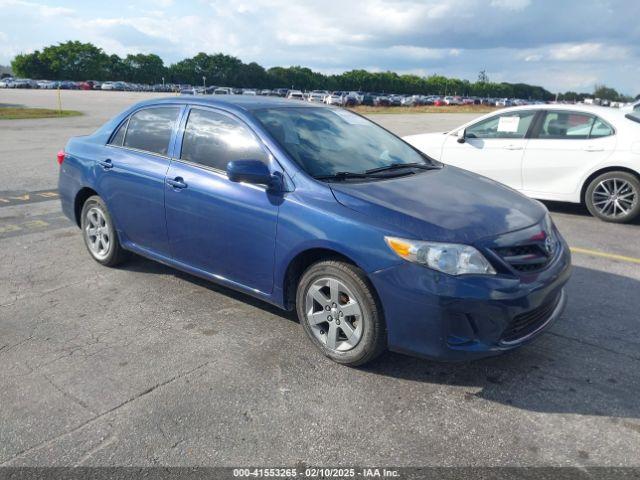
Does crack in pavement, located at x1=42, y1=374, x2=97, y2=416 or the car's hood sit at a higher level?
the car's hood

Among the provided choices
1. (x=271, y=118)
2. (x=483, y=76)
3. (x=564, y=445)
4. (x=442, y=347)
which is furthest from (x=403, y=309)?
(x=483, y=76)

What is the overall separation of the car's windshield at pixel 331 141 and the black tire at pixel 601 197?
389 centimetres

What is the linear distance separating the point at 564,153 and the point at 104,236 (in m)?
5.99

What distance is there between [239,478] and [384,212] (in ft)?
5.44

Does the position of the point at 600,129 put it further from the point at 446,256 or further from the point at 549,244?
the point at 446,256

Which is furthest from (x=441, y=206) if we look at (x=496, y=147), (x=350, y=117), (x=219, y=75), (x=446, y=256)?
(x=219, y=75)

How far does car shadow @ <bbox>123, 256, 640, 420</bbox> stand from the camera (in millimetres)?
3174

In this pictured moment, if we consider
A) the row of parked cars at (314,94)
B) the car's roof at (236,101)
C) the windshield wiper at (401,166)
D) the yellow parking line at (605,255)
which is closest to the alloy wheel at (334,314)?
the windshield wiper at (401,166)

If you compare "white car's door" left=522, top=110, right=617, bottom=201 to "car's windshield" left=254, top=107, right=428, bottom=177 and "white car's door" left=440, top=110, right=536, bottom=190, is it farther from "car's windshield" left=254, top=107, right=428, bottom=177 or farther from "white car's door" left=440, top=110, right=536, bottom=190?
"car's windshield" left=254, top=107, right=428, bottom=177

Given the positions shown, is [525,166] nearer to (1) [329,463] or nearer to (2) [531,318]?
(2) [531,318]

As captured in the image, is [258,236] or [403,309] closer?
[403,309]

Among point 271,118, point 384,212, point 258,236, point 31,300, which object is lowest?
point 31,300

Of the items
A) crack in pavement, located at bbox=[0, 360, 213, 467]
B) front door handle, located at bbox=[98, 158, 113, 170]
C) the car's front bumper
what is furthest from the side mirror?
front door handle, located at bbox=[98, 158, 113, 170]

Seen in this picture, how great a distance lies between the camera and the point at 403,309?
3156mm
